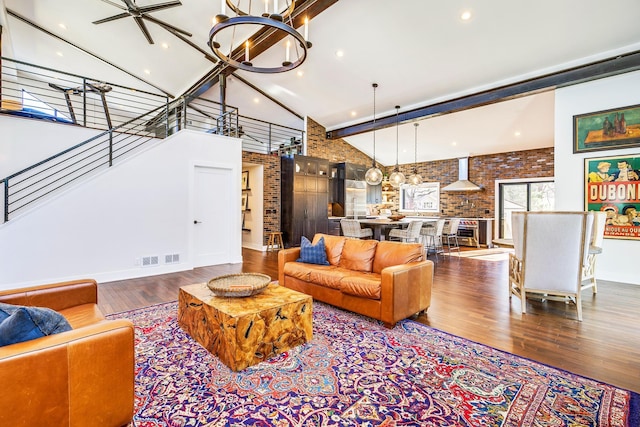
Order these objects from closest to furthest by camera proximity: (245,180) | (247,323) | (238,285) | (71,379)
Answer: (71,379) → (247,323) → (238,285) → (245,180)

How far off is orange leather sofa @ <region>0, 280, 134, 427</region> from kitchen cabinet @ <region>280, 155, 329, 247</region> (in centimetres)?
661

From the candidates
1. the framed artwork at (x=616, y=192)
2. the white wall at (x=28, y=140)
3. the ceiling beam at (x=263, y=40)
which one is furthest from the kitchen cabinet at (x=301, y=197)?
the framed artwork at (x=616, y=192)

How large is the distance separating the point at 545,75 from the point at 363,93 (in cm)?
353

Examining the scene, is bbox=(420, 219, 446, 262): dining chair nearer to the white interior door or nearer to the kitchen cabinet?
the kitchen cabinet

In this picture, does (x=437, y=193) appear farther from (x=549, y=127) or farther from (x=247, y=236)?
(x=247, y=236)

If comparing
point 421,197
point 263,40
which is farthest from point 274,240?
point 421,197

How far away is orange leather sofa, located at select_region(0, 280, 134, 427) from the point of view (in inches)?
47.8

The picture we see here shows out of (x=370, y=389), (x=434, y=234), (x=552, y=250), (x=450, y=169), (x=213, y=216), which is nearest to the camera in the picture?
→ (x=370, y=389)

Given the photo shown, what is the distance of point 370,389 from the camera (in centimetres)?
197

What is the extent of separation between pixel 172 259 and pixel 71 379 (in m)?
4.40

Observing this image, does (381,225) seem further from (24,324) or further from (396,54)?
(24,324)

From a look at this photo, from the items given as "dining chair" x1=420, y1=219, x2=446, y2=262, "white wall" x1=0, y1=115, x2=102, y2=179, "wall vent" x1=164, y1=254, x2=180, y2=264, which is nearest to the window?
"dining chair" x1=420, y1=219, x2=446, y2=262

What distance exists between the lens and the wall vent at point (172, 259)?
5.37m

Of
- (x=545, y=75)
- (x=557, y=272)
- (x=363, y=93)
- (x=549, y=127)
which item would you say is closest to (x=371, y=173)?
(x=363, y=93)
